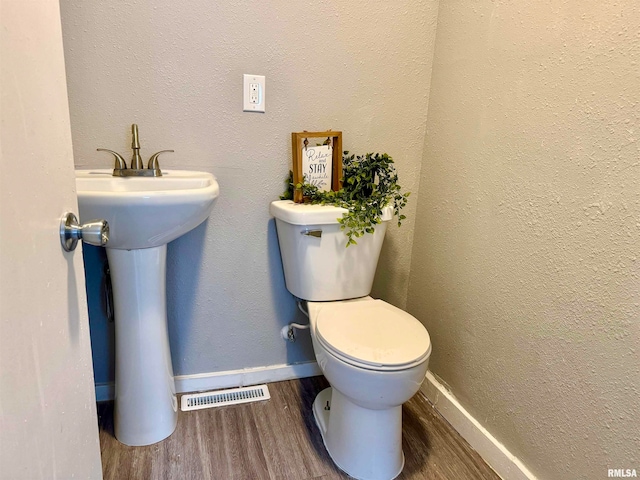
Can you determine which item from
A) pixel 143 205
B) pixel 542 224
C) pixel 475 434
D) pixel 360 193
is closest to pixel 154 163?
pixel 143 205

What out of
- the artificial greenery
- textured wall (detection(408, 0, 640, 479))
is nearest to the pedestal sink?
the artificial greenery

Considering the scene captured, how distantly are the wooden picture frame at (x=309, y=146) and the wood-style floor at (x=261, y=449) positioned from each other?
0.79 metres

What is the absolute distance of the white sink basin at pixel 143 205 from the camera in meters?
0.95

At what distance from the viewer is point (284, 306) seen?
1.59m

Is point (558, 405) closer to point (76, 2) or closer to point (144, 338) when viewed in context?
point (144, 338)

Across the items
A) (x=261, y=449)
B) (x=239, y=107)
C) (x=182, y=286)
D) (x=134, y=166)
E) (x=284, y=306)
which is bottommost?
(x=261, y=449)

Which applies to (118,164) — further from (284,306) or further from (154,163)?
(284,306)

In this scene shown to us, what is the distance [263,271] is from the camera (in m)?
1.52

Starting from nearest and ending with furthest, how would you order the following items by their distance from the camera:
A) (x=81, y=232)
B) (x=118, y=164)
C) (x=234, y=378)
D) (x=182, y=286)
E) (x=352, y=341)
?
(x=81, y=232) → (x=352, y=341) → (x=118, y=164) → (x=182, y=286) → (x=234, y=378)

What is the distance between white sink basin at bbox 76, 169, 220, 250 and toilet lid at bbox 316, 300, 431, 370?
512 mm

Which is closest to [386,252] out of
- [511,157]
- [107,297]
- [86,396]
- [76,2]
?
[511,157]

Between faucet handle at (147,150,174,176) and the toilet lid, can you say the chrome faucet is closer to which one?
faucet handle at (147,150,174,176)

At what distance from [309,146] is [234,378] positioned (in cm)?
95

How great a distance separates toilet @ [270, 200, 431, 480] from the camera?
1.07 m
